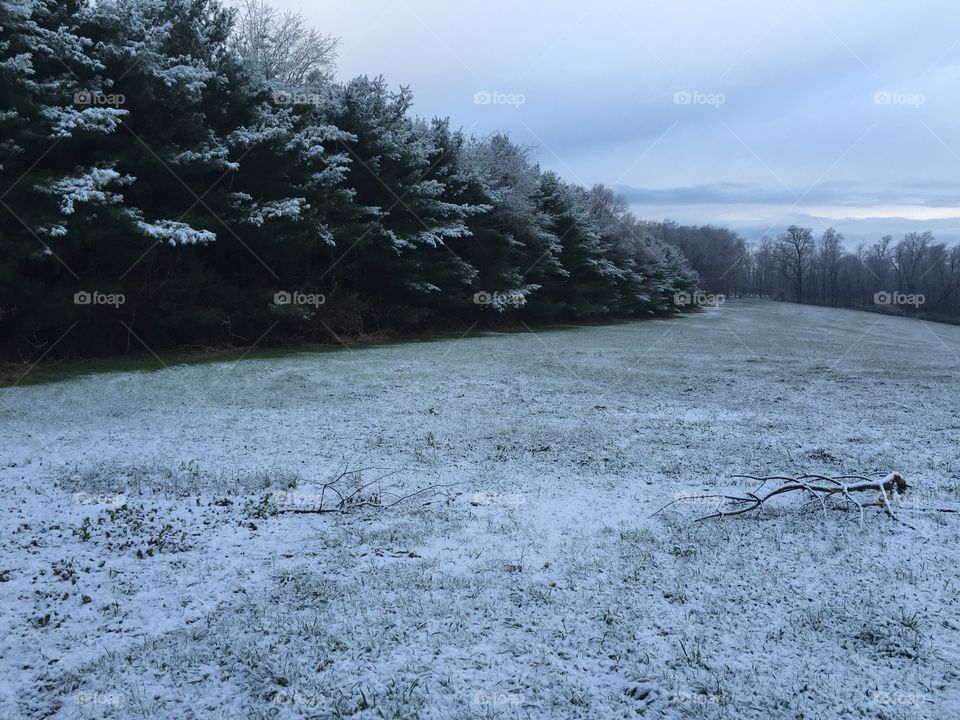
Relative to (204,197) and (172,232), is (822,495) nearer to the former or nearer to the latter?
(172,232)

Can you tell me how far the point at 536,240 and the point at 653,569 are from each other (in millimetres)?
22998

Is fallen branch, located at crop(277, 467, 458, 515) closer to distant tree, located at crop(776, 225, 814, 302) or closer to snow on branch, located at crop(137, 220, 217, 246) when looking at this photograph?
snow on branch, located at crop(137, 220, 217, 246)

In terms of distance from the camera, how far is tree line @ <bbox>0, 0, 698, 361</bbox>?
1084cm

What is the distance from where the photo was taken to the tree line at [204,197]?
10.8m

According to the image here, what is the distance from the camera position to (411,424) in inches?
270

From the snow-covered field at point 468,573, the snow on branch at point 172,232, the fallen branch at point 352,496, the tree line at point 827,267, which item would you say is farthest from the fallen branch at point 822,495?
the tree line at point 827,267

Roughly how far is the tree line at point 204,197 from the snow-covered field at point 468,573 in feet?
18.6

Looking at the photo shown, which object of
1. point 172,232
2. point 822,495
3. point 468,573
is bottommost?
point 468,573

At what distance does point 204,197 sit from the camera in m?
13.5

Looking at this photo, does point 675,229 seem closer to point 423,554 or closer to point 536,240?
point 536,240

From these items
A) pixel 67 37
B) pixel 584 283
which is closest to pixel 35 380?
pixel 67 37

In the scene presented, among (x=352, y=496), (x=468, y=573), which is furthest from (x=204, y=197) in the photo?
(x=468, y=573)

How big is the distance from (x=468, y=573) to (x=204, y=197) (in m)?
13.1

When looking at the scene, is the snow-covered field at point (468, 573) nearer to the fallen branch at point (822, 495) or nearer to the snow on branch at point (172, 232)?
the fallen branch at point (822, 495)
